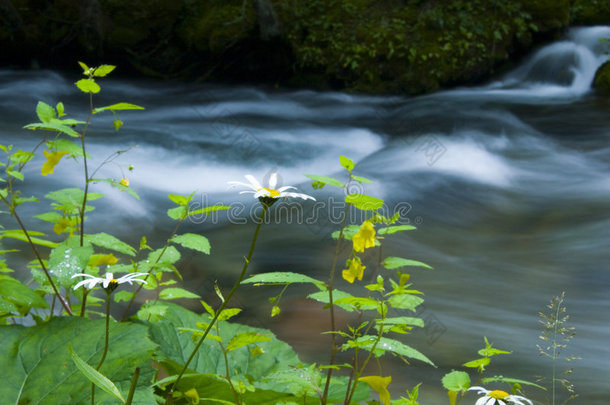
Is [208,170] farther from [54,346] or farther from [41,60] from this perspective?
[41,60]

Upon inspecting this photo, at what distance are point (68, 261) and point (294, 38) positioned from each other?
29.1ft

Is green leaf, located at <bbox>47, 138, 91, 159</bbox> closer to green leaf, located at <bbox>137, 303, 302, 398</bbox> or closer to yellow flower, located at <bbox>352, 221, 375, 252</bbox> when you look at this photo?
green leaf, located at <bbox>137, 303, 302, 398</bbox>

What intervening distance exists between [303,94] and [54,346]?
324 inches

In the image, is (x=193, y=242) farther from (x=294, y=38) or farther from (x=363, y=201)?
(x=294, y=38)

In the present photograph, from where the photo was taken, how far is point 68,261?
51.5 inches

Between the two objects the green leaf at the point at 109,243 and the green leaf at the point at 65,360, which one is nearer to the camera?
the green leaf at the point at 65,360

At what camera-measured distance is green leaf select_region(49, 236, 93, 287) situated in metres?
1.26

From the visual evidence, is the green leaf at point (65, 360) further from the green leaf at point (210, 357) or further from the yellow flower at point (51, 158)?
the yellow flower at point (51, 158)

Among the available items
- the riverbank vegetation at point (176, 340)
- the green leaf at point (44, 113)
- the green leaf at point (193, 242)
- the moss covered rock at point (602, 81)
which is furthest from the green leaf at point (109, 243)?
the moss covered rock at point (602, 81)

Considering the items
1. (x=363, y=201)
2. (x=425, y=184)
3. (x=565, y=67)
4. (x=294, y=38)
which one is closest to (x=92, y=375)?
(x=363, y=201)

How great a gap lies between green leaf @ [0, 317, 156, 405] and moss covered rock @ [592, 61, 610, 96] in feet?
29.5

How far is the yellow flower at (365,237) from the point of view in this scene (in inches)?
47.4

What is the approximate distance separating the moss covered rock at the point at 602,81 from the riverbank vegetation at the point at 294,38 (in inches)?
59.2

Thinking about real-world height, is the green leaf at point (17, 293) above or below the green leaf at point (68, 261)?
below
